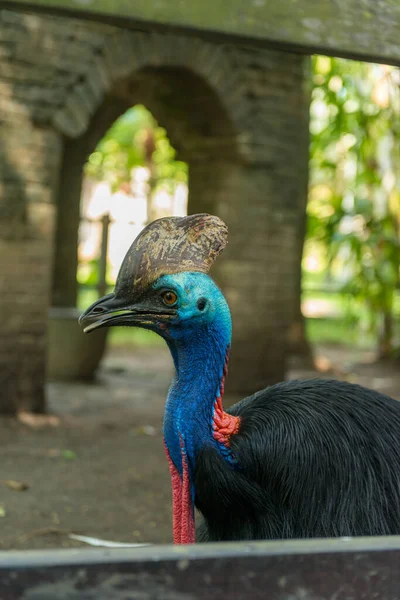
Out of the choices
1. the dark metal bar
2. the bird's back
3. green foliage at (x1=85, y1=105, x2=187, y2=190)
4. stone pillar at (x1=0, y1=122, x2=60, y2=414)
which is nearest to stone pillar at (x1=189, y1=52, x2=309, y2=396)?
stone pillar at (x1=0, y1=122, x2=60, y2=414)

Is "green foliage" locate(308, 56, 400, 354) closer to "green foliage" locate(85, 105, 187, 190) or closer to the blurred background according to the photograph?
the blurred background

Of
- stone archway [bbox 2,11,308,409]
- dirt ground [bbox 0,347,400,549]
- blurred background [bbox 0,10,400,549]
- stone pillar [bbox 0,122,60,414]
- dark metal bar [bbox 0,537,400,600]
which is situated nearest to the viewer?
dark metal bar [bbox 0,537,400,600]

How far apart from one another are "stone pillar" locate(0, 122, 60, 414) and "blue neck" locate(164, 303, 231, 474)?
16.1ft

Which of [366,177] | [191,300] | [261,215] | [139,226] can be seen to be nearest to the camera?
[191,300]

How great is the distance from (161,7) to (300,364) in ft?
30.3

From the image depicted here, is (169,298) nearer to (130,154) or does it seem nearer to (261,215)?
(261,215)

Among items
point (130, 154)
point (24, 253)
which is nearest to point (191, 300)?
point (24, 253)

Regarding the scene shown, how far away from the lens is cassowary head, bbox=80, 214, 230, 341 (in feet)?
7.84

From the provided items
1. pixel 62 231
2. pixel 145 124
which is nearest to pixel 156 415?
pixel 62 231

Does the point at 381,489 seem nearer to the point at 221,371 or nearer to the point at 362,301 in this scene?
the point at 221,371

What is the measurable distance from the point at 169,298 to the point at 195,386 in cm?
24

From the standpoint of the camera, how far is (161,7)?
2537mm

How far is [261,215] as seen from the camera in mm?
8695

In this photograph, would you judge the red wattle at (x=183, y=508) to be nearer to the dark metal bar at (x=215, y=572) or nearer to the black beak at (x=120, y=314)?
the black beak at (x=120, y=314)
